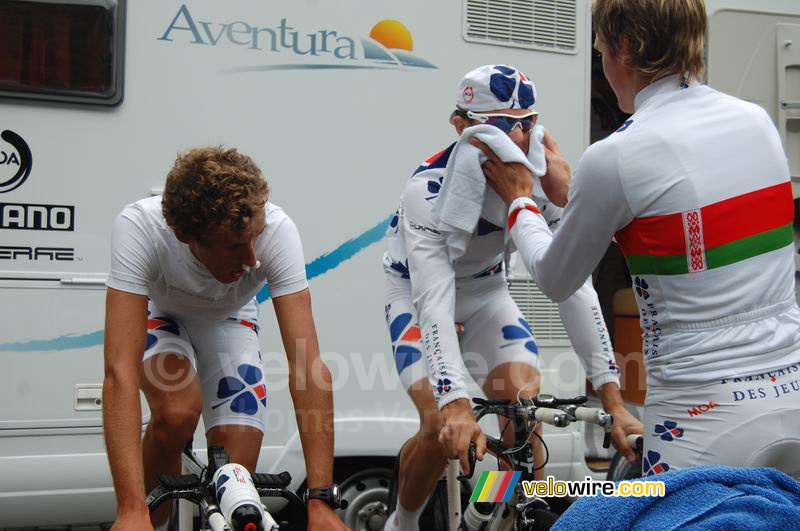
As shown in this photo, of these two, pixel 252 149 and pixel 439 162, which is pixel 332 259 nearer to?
pixel 252 149

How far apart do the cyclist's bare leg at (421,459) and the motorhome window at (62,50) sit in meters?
2.20

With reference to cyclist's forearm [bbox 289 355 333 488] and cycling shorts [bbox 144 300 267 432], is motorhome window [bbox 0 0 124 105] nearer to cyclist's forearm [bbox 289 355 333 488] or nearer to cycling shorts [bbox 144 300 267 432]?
cycling shorts [bbox 144 300 267 432]

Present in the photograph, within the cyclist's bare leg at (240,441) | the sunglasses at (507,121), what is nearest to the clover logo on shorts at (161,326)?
the cyclist's bare leg at (240,441)

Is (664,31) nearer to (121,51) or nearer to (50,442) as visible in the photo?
(121,51)

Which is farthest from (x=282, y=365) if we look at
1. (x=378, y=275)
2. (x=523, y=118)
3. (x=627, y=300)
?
(x=627, y=300)

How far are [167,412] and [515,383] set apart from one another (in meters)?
1.25

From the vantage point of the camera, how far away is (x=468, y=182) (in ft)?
8.89

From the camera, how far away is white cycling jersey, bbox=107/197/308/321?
8.84 feet

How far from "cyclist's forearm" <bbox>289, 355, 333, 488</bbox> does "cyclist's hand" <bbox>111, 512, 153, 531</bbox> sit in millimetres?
441

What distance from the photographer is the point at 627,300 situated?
6.07m

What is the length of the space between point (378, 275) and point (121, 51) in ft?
5.55

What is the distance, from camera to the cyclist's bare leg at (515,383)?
3135 mm

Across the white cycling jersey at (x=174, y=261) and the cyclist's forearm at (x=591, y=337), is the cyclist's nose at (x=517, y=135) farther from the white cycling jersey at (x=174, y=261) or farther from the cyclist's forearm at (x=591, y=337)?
the white cycling jersey at (x=174, y=261)

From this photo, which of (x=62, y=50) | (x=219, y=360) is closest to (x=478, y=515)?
(x=219, y=360)
